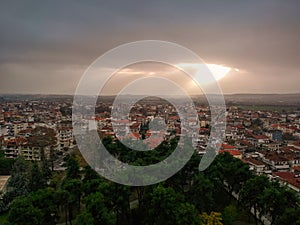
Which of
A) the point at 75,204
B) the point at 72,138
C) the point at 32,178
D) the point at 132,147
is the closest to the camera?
the point at 75,204

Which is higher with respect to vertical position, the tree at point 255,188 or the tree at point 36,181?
the tree at point 255,188

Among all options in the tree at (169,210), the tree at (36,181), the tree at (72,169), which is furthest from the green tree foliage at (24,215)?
the tree at (36,181)

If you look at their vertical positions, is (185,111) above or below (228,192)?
above

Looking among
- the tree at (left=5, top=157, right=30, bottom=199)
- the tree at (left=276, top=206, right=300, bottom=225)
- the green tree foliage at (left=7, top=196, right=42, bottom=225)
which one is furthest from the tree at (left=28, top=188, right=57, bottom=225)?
the tree at (left=276, top=206, right=300, bottom=225)

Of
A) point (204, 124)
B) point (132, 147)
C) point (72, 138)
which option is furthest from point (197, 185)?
point (204, 124)

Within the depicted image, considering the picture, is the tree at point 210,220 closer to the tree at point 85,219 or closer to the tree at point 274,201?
the tree at point 274,201

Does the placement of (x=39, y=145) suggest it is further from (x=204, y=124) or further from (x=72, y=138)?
(x=204, y=124)

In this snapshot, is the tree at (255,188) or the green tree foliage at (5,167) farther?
the green tree foliage at (5,167)

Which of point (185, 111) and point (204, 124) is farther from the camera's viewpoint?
point (204, 124)

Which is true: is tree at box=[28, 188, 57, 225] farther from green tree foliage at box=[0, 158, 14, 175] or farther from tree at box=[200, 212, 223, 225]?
green tree foliage at box=[0, 158, 14, 175]

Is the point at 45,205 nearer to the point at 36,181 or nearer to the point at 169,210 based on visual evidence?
the point at 169,210

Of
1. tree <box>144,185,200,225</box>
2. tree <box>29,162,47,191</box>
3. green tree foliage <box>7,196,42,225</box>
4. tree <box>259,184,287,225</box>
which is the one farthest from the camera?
tree <box>29,162,47,191</box>
